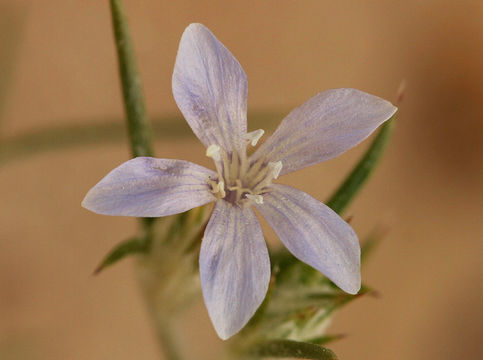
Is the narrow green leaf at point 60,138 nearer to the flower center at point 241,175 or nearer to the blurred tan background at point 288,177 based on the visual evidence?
the blurred tan background at point 288,177

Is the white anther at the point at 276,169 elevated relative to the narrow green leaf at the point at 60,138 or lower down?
elevated

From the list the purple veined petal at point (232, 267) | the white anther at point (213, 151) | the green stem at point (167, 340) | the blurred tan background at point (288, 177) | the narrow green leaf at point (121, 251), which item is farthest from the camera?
the blurred tan background at point (288, 177)

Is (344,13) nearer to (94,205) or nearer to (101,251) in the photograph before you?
(101,251)

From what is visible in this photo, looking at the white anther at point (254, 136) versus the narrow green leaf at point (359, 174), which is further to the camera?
the narrow green leaf at point (359, 174)

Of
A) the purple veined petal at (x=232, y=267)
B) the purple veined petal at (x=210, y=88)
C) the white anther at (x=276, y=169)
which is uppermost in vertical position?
the purple veined petal at (x=210, y=88)

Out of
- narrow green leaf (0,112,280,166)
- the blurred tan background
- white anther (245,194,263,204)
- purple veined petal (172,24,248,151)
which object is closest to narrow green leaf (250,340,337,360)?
white anther (245,194,263,204)

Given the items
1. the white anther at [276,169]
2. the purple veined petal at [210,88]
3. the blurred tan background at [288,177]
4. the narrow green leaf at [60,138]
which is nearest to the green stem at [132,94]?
the purple veined petal at [210,88]

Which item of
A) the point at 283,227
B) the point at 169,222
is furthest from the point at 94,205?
the point at 169,222

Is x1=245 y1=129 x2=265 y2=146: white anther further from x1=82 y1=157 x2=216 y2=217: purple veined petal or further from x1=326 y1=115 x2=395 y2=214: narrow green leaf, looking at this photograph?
x1=326 y1=115 x2=395 y2=214: narrow green leaf
